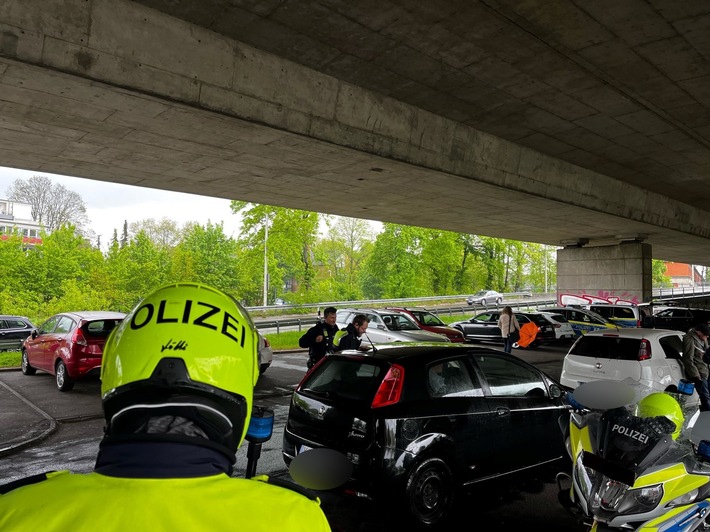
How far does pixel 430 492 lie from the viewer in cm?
479

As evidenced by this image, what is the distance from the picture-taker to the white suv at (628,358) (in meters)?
9.12

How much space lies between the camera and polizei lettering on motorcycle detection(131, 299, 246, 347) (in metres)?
1.37

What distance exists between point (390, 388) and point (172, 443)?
3884 mm

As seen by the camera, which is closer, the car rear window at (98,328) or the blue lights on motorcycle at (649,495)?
the blue lights on motorcycle at (649,495)

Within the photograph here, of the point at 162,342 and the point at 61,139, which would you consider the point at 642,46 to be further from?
the point at 61,139

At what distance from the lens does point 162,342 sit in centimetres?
133

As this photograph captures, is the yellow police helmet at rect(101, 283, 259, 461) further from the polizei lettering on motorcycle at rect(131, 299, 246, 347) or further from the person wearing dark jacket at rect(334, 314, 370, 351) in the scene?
the person wearing dark jacket at rect(334, 314, 370, 351)

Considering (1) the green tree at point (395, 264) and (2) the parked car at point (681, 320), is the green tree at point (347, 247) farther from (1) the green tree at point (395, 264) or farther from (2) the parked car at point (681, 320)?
(2) the parked car at point (681, 320)

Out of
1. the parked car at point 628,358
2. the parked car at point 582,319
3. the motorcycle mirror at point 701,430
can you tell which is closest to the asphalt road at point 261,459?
the motorcycle mirror at point 701,430

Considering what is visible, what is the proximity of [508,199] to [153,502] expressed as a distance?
47.7 ft

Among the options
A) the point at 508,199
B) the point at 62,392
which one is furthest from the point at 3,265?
the point at 508,199

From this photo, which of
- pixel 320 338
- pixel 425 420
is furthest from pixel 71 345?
pixel 425 420

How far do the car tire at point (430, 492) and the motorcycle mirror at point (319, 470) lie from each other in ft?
9.91

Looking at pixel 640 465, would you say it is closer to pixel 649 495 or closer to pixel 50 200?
pixel 649 495
